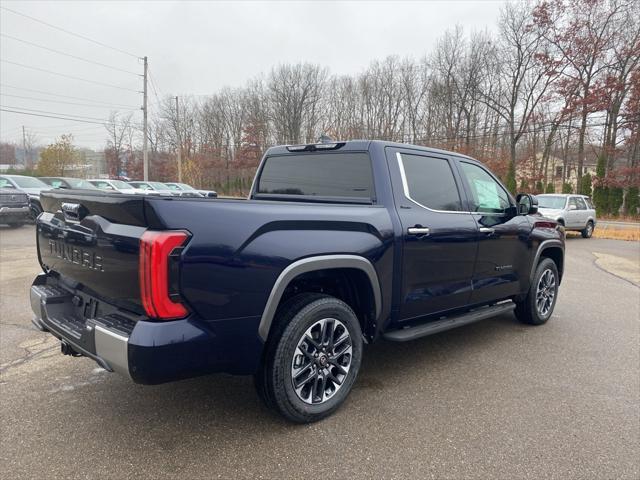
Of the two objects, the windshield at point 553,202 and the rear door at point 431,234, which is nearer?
the rear door at point 431,234

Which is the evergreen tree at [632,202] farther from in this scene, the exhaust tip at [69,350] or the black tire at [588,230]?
the exhaust tip at [69,350]

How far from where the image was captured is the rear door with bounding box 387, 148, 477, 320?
3469 millimetres

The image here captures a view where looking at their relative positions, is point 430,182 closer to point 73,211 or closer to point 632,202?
point 73,211

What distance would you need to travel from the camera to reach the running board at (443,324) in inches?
134

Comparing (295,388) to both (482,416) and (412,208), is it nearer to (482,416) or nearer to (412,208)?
(482,416)

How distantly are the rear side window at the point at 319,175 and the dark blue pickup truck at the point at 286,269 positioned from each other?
0.05ft

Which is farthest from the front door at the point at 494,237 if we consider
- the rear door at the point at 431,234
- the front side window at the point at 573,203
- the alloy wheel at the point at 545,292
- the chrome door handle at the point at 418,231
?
the front side window at the point at 573,203

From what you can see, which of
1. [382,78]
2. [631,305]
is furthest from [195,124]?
[631,305]

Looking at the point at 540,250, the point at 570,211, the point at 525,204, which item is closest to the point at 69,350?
the point at 525,204

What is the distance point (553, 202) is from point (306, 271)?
55.9ft

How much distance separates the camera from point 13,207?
1336cm

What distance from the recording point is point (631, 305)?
655 cm

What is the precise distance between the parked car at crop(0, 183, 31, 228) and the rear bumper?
12.7 metres

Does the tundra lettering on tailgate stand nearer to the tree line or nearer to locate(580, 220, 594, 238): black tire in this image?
locate(580, 220, 594, 238): black tire
